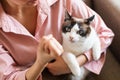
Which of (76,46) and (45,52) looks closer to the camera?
Result: (45,52)

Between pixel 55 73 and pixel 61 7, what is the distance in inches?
9.9

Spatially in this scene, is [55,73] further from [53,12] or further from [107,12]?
[107,12]

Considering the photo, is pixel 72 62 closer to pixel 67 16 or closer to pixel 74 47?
pixel 74 47

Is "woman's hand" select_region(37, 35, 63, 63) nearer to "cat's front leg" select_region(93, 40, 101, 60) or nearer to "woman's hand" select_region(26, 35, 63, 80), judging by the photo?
"woman's hand" select_region(26, 35, 63, 80)

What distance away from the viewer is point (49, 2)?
968mm

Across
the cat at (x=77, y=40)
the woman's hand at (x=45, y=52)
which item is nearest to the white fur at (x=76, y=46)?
the cat at (x=77, y=40)

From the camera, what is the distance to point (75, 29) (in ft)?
2.83

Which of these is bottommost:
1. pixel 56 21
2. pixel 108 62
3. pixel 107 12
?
pixel 108 62

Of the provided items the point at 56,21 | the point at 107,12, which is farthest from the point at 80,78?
the point at 107,12

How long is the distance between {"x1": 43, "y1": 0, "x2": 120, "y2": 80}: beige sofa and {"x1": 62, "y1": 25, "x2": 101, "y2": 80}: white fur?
97 millimetres

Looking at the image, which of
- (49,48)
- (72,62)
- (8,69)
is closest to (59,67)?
(72,62)

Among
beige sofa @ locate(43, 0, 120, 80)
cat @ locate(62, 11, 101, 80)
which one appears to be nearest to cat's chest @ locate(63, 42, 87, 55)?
cat @ locate(62, 11, 101, 80)

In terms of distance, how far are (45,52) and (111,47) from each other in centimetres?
55

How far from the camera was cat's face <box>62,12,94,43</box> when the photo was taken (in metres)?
0.86
